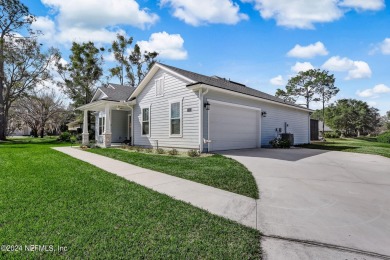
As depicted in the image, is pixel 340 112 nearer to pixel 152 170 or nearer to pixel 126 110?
pixel 126 110

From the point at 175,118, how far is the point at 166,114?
0.82m

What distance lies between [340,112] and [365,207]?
6134cm

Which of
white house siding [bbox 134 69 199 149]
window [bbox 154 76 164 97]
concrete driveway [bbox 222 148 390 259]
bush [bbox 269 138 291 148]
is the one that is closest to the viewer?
concrete driveway [bbox 222 148 390 259]

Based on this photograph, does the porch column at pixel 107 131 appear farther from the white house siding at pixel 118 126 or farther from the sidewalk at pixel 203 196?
the sidewalk at pixel 203 196

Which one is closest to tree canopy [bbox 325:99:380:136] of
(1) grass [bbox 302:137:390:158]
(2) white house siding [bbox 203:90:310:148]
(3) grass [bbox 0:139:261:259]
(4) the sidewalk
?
(1) grass [bbox 302:137:390:158]

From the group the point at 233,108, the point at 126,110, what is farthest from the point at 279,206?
the point at 126,110

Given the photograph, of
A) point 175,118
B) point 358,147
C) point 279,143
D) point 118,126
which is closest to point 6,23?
point 118,126

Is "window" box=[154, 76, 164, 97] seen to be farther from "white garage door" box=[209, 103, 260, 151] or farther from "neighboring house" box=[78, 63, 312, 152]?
"white garage door" box=[209, 103, 260, 151]

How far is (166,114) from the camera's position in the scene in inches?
448

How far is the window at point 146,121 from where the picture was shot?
41.9 feet

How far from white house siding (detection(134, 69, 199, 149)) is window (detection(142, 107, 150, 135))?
32cm

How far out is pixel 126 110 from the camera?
609 inches

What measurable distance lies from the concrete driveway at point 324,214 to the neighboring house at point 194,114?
4.73 meters

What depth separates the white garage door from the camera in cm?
1017
